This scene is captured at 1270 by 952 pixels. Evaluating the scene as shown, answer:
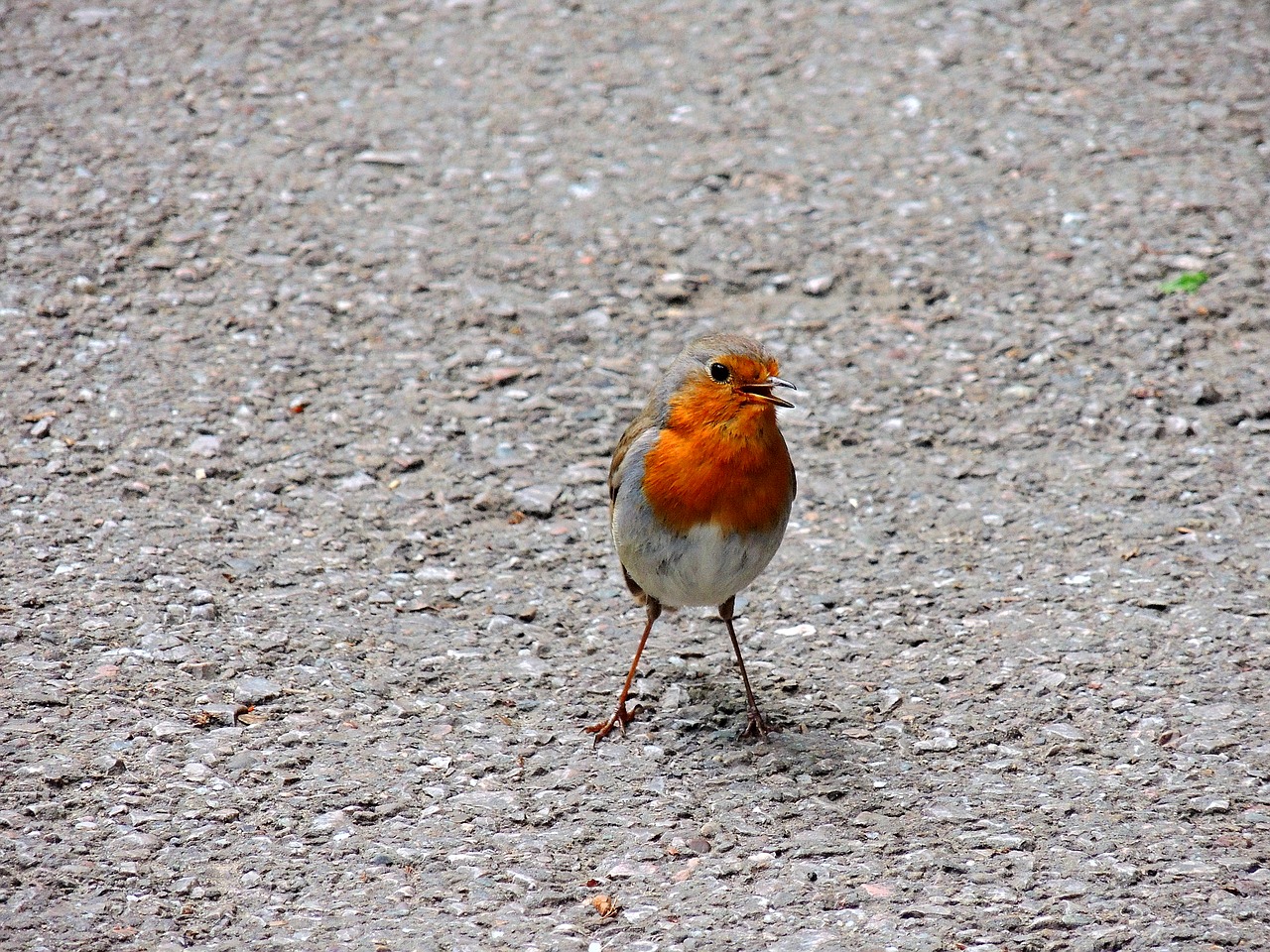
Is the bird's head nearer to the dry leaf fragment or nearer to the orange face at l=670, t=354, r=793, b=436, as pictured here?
the orange face at l=670, t=354, r=793, b=436

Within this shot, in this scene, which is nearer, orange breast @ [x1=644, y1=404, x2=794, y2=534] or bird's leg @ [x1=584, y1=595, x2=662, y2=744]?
orange breast @ [x1=644, y1=404, x2=794, y2=534]

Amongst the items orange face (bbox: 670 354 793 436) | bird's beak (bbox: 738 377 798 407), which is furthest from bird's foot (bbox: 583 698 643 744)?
bird's beak (bbox: 738 377 798 407)

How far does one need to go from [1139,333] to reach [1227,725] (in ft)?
6.81

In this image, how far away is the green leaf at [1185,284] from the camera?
17.5 ft

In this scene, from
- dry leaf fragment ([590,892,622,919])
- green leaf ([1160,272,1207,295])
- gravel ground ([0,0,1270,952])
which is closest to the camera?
dry leaf fragment ([590,892,622,919])

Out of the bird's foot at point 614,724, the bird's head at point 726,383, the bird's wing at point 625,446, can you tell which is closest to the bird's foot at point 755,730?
the bird's foot at point 614,724

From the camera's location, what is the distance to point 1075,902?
2.99m

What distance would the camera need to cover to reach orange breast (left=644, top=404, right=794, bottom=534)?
3.48 metres

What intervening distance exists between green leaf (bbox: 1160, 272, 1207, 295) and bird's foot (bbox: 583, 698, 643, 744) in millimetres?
3010

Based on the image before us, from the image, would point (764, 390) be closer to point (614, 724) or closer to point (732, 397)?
point (732, 397)

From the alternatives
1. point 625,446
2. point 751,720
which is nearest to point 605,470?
point 625,446

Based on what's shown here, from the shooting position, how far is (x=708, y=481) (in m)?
3.48

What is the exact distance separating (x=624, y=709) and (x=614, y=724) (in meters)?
0.06

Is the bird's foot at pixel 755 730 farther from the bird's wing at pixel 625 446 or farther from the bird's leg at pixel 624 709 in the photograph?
the bird's wing at pixel 625 446
